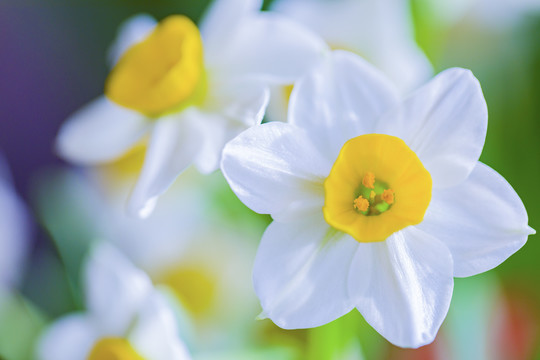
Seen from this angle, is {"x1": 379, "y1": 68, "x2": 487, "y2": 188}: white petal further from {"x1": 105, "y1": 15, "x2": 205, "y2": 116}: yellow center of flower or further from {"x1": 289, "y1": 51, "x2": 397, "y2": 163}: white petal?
{"x1": 105, "y1": 15, "x2": 205, "y2": 116}: yellow center of flower

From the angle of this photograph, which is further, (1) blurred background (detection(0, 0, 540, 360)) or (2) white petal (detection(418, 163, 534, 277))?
(1) blurred background (detection(0, 0, 540, 360))

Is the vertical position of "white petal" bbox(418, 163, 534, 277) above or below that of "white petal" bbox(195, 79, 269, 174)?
below

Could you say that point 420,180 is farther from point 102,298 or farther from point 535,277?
point 535,277

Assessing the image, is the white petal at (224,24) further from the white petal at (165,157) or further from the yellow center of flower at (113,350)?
the yellow center of flower at (113,350)

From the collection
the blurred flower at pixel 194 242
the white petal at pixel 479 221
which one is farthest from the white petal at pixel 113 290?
the white petal at pixel 479 221

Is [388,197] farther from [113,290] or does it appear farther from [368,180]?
[113,290]

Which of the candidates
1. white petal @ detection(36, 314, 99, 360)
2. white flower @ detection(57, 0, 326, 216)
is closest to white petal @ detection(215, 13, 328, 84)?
white flower @ detection(57, 0, 326, 216)
